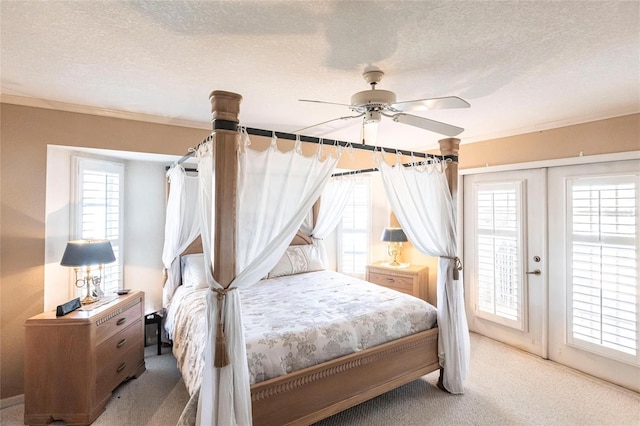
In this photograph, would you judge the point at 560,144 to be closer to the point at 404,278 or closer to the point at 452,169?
the point at 452,169

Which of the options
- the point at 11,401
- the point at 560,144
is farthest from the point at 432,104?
the point at 11,401

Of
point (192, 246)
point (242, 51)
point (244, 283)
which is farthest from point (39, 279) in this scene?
point (242, 51)

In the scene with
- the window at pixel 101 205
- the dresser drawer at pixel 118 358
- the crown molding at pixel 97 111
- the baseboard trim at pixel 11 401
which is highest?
the crown molding at pixel 97 111

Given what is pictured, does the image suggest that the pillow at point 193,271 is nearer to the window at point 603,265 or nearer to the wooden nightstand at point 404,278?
the wooden nightstand at point 404,278

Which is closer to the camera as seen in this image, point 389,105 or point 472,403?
point 389,105

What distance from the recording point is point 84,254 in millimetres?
2523

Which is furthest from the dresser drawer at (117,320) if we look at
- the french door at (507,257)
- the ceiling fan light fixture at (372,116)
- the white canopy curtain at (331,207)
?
the french door at (507,257)

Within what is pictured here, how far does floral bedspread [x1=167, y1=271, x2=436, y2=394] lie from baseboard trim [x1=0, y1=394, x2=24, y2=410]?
123cm

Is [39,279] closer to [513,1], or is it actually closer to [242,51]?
[242,51]

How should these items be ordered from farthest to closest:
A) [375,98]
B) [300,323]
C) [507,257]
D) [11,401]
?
[507,257] → [11,401] → [300,323] → [375,98]

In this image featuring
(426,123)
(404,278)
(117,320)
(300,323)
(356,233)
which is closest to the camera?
(426,123)

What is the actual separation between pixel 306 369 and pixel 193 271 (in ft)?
5.91

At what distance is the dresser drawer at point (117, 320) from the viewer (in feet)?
7.88

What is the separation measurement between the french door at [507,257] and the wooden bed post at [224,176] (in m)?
3.43
